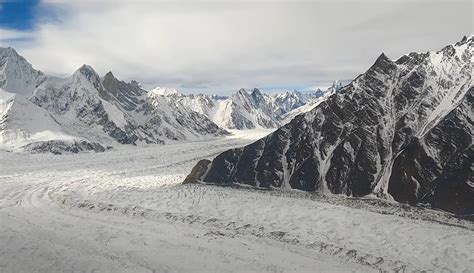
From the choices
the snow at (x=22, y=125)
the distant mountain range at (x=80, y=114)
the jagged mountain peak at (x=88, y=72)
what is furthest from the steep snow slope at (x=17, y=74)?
the snow at (x=22, y=125)

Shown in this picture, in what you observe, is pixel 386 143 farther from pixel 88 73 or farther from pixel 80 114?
pixel 88 73

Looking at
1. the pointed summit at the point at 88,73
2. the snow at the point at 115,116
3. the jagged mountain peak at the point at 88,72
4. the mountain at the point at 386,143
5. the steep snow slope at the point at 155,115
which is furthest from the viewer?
the jagged mountain peak at the point at 88,72

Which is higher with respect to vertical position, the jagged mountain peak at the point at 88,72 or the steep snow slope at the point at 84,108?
the jagged mountain peak at the point at 88,72

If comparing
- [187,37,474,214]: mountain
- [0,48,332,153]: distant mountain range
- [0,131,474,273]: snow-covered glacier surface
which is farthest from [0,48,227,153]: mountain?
[187,37,474,214]: mountain

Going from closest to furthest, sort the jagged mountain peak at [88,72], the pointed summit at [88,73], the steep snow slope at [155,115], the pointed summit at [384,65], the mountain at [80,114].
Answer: the pointed summit at [384,65], the mountain at [80,114], the steep snow slope at [155,115], the pointed summit at [88,73], the jagged mountain peak at [88,72]

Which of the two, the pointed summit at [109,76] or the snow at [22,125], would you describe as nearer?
the snow at [22,125]

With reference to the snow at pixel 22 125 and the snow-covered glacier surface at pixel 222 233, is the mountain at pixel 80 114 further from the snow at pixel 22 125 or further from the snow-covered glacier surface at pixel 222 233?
the snow-covered glacier surface at pixel 222 233

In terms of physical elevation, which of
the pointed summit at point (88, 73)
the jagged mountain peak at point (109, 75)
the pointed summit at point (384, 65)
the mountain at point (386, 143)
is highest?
the jagged mountain peak at point (109, 75)
